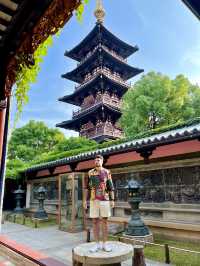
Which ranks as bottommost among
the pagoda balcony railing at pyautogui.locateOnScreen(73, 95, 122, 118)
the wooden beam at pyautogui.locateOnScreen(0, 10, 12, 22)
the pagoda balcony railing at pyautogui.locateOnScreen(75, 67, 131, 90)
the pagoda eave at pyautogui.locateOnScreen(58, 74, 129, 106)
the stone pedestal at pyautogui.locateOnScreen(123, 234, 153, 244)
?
the stone pedestal at pyautogui.locateOnScreen(123, 234, 153, 244)

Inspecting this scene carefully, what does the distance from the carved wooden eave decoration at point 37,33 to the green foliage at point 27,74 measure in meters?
0.05

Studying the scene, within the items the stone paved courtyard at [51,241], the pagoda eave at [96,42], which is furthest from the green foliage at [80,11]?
the pagoda eave at [96,42]

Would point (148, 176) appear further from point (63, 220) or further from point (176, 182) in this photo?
point (63, 220)

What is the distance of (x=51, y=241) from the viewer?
780cm

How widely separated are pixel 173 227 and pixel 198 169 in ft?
6.18

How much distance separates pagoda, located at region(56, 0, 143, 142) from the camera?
83.9ft

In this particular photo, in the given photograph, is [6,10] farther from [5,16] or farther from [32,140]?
[32,140]

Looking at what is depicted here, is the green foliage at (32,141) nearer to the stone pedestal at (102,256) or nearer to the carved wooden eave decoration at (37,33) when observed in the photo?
the stone pedestal at (102,256)

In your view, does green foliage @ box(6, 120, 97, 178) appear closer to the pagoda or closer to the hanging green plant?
the pagoda

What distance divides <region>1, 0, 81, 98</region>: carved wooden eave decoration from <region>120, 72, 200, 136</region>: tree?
17.3m

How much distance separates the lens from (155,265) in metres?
5.02

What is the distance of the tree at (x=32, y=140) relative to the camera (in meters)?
30.0

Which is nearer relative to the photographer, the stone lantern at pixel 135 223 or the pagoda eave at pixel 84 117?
the stone lantern at pixel 135 223

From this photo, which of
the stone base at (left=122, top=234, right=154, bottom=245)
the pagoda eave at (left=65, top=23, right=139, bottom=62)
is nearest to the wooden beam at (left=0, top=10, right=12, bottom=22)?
the stone base at (left=122, top=234, right=154, bottom=245)
